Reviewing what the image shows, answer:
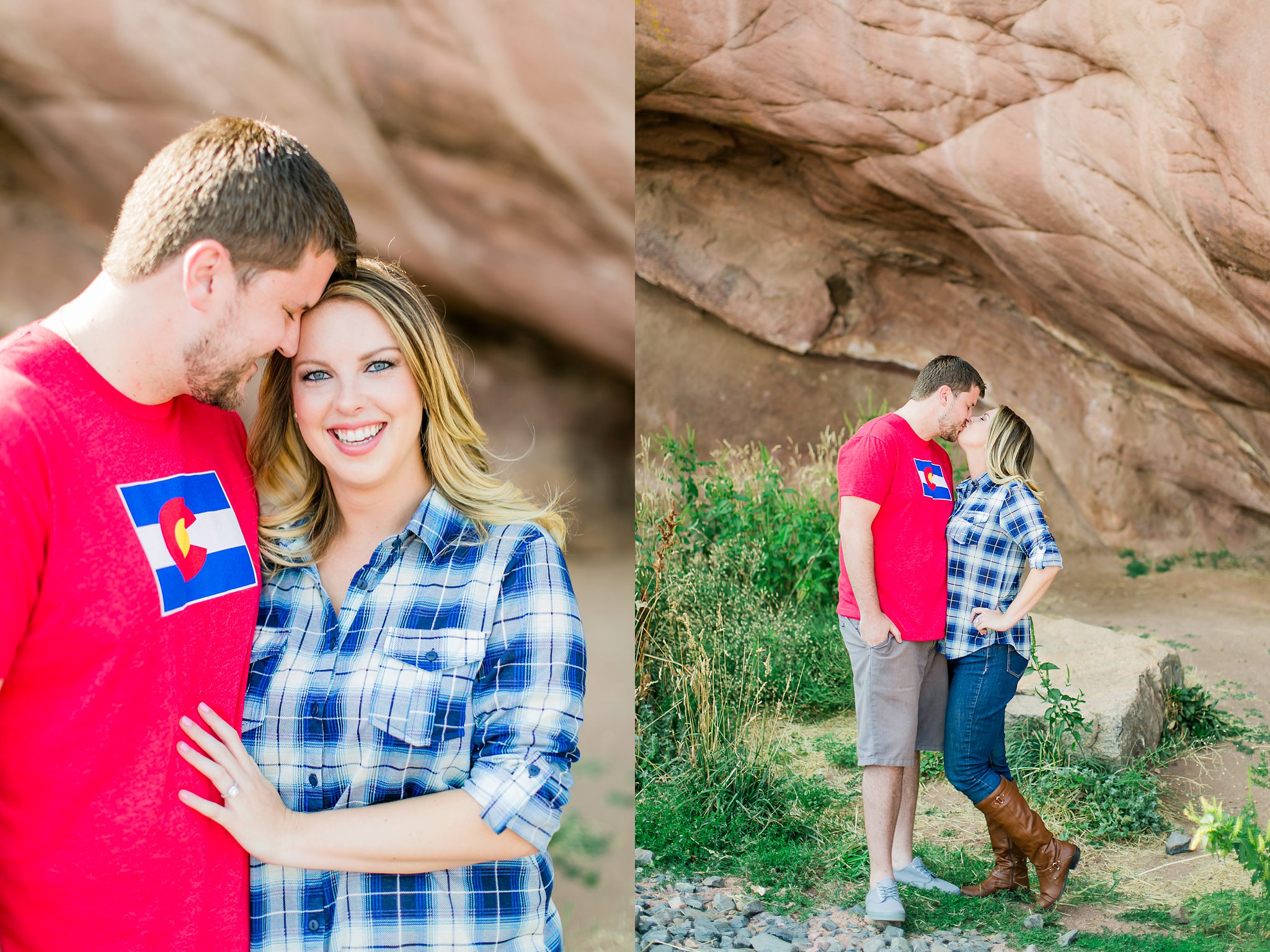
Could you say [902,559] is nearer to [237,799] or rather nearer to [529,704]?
[529,704]

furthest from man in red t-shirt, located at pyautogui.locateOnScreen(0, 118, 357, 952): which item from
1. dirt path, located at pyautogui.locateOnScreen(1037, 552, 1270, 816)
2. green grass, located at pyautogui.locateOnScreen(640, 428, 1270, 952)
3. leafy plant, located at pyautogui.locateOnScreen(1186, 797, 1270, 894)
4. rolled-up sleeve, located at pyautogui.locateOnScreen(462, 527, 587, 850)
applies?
dirt path, located at pyautogui.locateOnScreen(1037, 552, 1270, 816)

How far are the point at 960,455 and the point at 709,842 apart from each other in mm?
1513

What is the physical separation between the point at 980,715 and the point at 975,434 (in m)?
0.73

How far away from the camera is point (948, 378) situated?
266 cm

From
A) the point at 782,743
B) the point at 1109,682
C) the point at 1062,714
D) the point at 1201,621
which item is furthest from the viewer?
the point at 782,743

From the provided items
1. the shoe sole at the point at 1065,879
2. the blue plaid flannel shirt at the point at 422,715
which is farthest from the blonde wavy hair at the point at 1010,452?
the blue plaid flannel shirt at the point at 422,715

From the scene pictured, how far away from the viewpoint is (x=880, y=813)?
2.81 meters

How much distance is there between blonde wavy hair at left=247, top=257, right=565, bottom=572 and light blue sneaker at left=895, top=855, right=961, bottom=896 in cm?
198

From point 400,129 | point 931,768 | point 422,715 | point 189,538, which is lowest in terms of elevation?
point 931,768

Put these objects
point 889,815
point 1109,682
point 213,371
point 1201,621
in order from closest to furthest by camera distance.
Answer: point 213,371 < point 889,815 < point 1109,682 < point 1201,621

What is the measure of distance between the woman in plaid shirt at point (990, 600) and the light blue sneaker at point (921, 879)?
12.1 inches

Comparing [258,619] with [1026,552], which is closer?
[258,619]

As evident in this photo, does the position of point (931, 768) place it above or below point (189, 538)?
below

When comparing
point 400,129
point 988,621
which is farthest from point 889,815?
point 400,129
